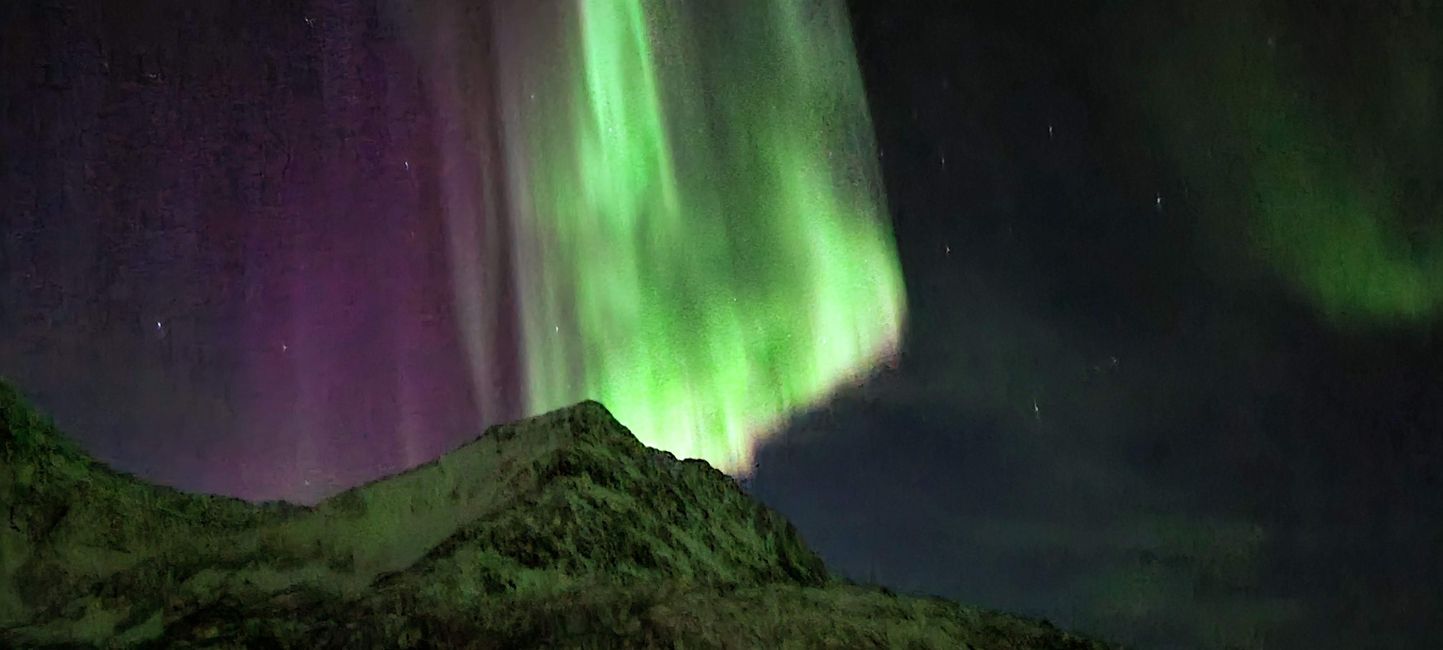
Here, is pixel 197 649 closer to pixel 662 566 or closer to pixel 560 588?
pixel 560 588

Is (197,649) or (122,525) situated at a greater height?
(122,525)

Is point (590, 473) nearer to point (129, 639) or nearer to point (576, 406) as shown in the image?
point (576, 406)

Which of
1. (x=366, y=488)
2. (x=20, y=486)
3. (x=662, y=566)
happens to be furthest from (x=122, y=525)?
(x=662, y=566)

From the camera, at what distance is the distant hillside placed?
18.1 m

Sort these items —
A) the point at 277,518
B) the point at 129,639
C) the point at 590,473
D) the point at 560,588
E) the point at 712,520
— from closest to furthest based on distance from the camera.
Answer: the point at 129,639
the point at 560,588
the point at 277,518
the point at 590,473
the point at 712,520

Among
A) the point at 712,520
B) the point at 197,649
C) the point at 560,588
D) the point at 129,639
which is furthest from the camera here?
the point at 712,520

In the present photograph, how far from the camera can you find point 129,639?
18.4m

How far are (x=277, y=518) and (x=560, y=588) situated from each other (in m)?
8.69

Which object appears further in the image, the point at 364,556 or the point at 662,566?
the point at 662,566

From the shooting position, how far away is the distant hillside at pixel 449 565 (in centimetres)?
1812

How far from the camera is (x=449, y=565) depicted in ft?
69.6

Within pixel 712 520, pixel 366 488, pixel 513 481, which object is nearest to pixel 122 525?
pixel 366 488

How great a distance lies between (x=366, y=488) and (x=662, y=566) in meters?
8.32

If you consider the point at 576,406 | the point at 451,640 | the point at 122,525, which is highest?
the point at 576,406
